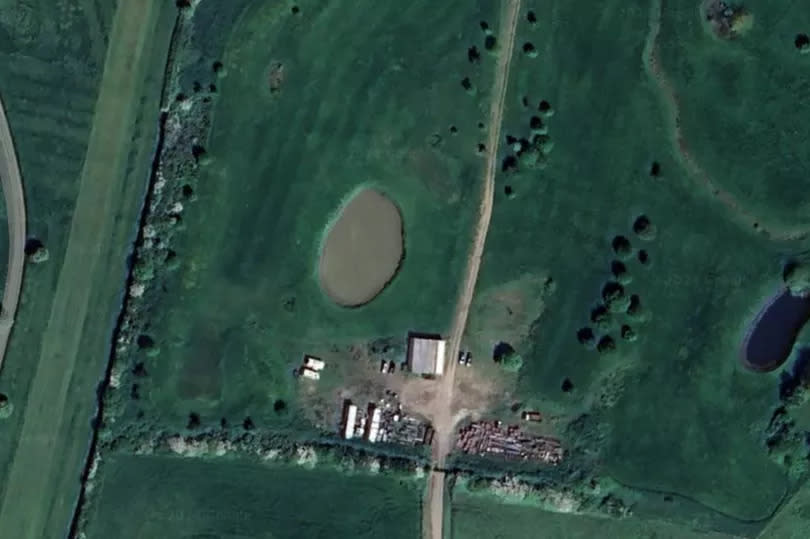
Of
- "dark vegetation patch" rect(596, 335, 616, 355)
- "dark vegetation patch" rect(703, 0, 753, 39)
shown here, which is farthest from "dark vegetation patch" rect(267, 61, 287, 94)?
"dark vegetation patch" rect(703, 0, 753, 39)

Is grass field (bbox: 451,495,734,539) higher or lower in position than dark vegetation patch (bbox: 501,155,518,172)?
lower

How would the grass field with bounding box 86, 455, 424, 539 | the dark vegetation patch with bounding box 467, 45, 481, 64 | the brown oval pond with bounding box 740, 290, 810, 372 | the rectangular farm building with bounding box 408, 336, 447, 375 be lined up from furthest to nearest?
the brown oval pond with bounding box 740, 290, 810, 372, the dark vegetation patch with bounding box 467, 45, 481, 64, the grass field with bounding box 86, 455, 424, 539, the rectangular farm building with bounding box 408, 336, 447, 375

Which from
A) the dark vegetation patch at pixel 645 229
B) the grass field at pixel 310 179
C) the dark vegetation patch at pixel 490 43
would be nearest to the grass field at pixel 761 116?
the dark vegetation patch at pixel 645 229

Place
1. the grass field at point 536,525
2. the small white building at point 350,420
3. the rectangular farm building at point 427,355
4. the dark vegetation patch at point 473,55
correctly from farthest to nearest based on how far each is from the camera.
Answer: the dark vegetation patch at point 473,55, the grass field at point 536,525, the small white building at point 350,420, the rectangular farm building at point 427,355

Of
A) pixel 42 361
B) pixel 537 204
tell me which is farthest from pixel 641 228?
pixel 42 361

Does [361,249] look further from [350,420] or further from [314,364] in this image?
[350,420]

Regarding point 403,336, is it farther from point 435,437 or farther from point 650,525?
point 650,525

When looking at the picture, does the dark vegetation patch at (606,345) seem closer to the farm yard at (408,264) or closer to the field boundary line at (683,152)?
the farm yard at (408,264)

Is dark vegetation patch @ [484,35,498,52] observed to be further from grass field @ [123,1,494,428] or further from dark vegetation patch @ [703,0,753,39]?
dark vegetation patch @ [703,0,753,39]

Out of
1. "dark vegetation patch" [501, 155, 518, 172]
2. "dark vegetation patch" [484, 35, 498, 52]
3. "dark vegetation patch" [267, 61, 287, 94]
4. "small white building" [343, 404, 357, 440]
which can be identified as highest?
"dark vegetation patch" [484, 35, 498, 52]
